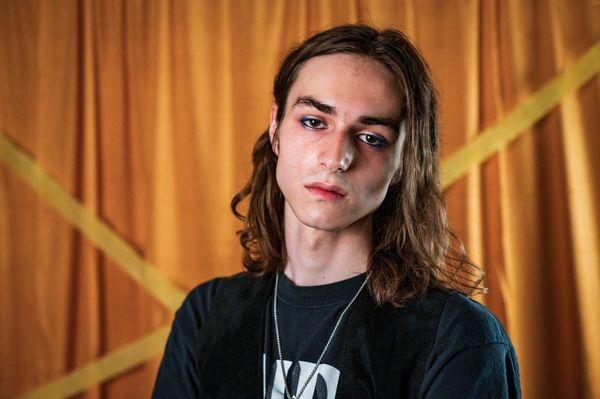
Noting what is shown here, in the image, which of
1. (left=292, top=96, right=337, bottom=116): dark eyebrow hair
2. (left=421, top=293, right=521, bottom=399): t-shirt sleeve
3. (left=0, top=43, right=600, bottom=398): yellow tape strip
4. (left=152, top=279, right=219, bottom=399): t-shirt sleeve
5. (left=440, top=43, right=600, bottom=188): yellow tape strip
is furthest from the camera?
(left=0, top=43, right=600, bottom=398): yellow tape strip

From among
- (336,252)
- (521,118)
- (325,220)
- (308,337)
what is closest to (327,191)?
(325,220)

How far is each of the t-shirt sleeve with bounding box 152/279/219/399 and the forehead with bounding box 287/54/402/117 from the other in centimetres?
52

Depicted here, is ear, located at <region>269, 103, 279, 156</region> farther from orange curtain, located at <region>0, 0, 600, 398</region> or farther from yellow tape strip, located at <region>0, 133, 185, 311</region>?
yellow tape strip, located at <region>0, 133, 185, 311</region>

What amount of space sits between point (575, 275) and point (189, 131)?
61.5 inches

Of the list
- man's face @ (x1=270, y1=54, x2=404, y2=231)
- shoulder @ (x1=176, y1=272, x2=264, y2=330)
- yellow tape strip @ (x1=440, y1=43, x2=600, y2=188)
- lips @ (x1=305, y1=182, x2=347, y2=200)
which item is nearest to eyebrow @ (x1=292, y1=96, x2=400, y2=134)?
man's face @ (x1=270, y1=54, x2=404, y2=231)

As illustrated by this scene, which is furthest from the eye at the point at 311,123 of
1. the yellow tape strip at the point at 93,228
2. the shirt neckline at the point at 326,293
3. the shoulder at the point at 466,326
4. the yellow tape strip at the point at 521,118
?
the yellow tape strip at the point at 93,228

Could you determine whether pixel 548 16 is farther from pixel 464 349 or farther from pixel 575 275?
pixel 464 349

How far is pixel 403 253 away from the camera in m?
1.39

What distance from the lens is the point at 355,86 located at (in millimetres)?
1322

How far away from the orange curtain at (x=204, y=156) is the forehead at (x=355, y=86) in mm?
1249

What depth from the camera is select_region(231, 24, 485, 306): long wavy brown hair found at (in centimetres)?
133

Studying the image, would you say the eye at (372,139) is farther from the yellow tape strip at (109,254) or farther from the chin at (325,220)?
the yellow tape strip at (109,254)

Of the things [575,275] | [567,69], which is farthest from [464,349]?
[567,69]

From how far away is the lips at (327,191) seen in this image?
4.18ft
